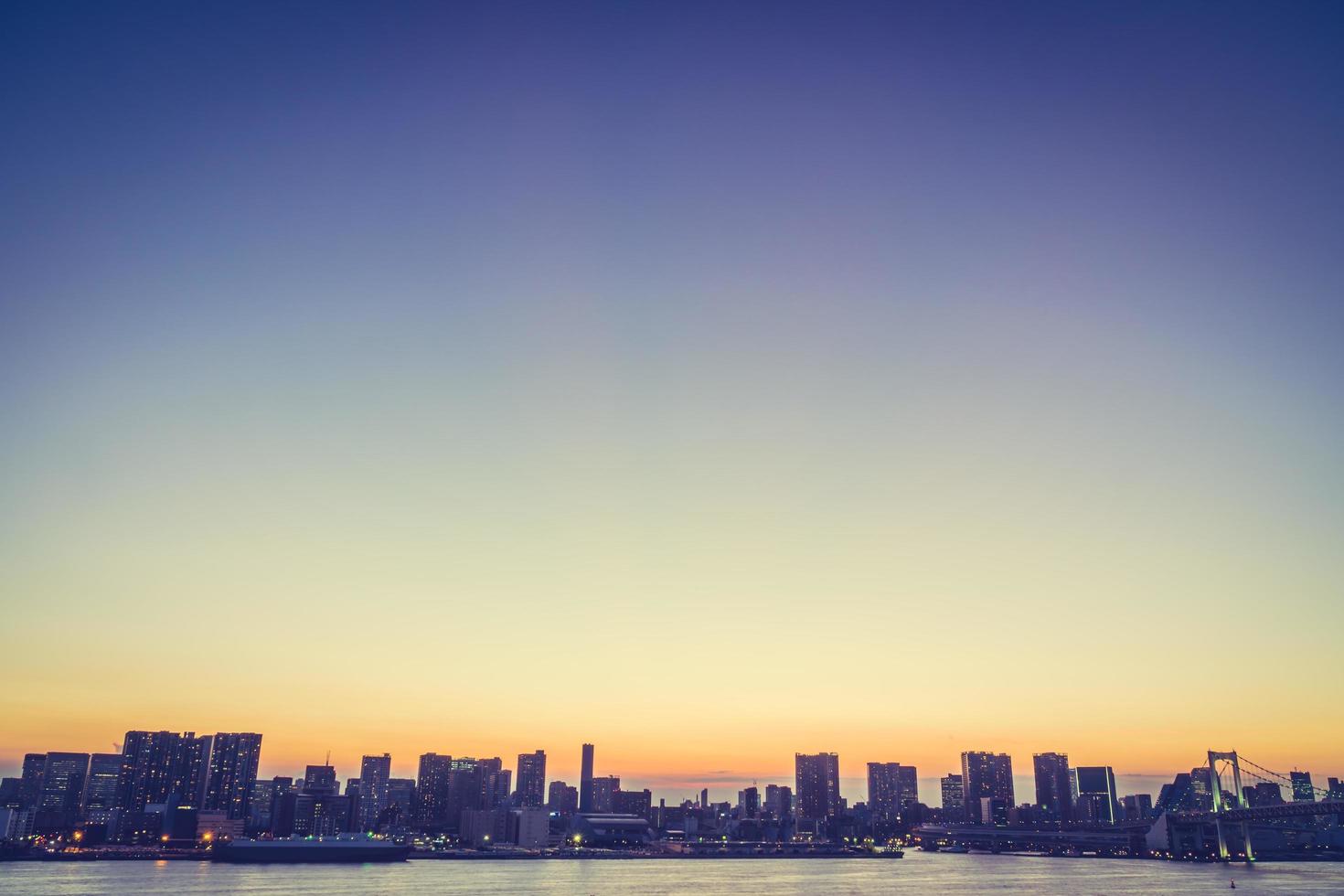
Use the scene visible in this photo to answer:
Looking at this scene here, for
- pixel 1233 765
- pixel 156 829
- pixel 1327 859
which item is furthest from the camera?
pixel 156 829

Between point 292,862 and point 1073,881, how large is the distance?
107349mm

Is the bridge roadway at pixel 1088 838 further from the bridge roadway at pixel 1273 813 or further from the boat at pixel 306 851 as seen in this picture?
the boat at pixel 306 851

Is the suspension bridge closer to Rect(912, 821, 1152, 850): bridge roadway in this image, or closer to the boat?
Rect(912, 821, 1152, 850): bridge roadway

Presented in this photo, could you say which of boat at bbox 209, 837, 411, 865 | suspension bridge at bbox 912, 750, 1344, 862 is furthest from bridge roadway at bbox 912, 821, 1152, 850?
boat at bbox 209, 837, 411, 865

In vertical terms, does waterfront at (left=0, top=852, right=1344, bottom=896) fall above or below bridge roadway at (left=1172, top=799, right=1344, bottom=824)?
below

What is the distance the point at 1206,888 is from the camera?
96062 millimetres

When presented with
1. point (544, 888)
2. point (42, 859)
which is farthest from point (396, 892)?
point (42, 859)

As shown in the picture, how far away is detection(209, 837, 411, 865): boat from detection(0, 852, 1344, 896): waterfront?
379cm

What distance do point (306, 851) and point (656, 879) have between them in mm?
56875

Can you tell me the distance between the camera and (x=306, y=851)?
5359 inches

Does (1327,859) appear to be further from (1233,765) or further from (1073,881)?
(1073,881)

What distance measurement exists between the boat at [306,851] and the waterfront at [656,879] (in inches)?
149

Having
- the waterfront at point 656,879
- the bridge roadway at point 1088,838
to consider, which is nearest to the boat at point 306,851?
the waterfront at point 656,879

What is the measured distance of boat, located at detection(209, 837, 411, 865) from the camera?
445ft
